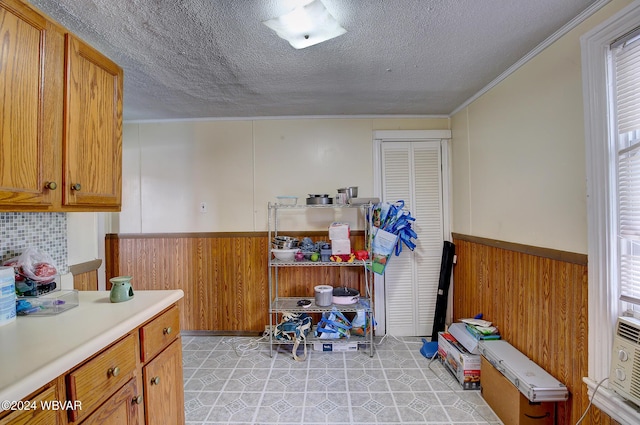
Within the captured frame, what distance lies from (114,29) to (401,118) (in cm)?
226

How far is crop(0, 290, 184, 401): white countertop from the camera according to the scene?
0.70 m

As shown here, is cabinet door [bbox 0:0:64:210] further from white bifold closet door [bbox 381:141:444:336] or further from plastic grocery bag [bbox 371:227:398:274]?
white bifold closet door [bbox 381:141:444:336]

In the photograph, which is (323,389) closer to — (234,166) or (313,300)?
(313,300)

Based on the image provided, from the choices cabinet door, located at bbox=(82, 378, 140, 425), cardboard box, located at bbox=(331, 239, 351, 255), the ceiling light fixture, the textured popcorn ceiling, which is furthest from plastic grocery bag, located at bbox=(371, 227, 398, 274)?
cabinet door, located at bbox=(82, 378, 140, 425)

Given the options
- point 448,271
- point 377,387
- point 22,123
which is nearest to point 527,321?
point 448,271

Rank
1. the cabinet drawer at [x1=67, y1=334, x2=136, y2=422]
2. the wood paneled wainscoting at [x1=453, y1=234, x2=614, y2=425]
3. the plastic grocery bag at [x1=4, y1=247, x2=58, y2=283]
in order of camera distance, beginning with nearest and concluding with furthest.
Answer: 1. the cabinet drawer at [x1=67, y1=334, x2=136, y2=422]
2. the plastic grocery bag at [x1=4, y1=247, x2=58, y2=283]
3. the wood paneled wainscoting at [x1=453, y1=234, x2=614, y2=425]

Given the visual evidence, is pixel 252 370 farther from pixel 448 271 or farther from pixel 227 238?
pixel 448 271

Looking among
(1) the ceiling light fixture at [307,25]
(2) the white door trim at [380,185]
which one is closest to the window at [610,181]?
(1) the ceiling light fixture at [307,25]

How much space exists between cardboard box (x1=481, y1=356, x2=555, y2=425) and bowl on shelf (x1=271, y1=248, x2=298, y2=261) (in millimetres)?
1584

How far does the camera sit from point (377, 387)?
1897 millimetres

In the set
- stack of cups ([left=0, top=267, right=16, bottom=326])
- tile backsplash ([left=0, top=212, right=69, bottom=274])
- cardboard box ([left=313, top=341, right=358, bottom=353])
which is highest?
tile backsplash ([left=0, top=212, right=69, bottom=274])

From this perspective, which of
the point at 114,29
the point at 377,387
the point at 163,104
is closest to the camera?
the point at 114,29

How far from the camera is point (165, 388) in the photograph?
125 cm

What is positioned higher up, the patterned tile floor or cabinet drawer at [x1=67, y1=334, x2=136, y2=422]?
cabinet drawer at [x1=67, y1=334, x2=136, y2=422]
